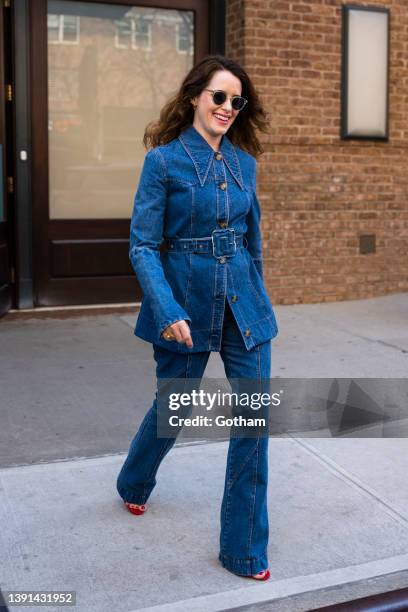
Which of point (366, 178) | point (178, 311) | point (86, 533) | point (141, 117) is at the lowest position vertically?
point (86, 533)

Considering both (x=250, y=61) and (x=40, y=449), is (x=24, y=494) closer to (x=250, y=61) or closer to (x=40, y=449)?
(x=40, y=449)

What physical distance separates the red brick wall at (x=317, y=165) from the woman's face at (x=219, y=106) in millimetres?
5261

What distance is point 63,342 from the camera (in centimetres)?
720

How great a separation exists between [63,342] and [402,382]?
2707mm

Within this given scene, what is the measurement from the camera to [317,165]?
8977mm

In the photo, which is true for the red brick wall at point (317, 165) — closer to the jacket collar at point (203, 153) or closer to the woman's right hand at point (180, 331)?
the jacket collar at point (203, 153)

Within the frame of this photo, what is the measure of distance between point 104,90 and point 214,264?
566 centimetres

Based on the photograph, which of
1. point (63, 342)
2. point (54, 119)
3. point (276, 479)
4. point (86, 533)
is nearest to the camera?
point (86, 533)

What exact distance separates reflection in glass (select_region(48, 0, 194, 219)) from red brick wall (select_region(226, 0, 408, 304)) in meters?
0.71

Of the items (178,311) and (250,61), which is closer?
(178,311)

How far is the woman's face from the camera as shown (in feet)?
11.0

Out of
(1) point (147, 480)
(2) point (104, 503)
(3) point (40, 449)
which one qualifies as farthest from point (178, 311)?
(3) point (40, 449)

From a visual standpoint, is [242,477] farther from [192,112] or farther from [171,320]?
[192,112]

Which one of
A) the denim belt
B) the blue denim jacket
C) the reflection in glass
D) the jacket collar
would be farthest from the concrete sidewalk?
the reflection in glass
